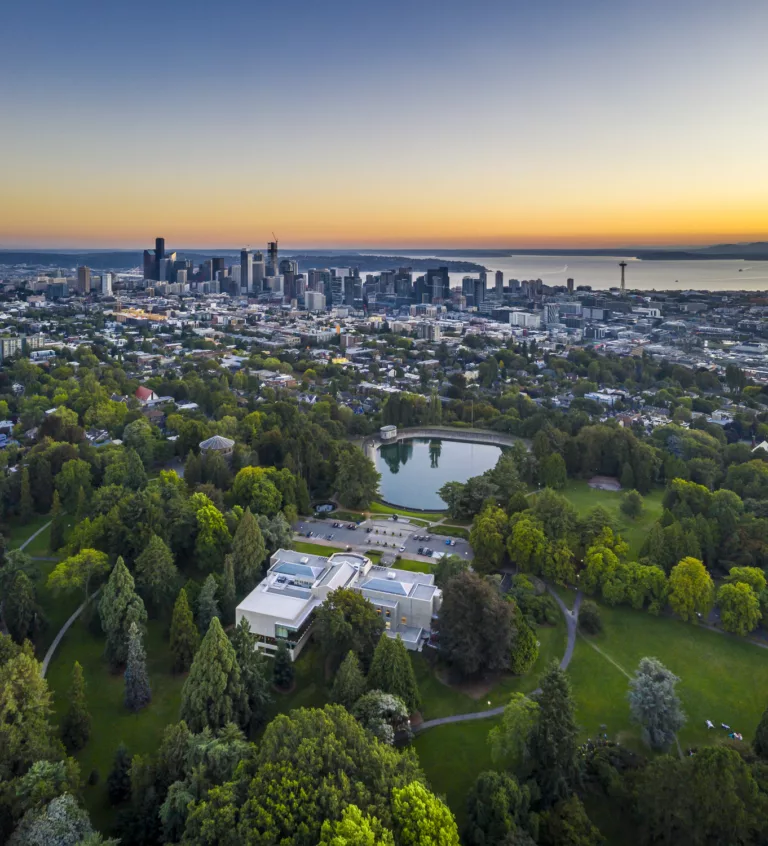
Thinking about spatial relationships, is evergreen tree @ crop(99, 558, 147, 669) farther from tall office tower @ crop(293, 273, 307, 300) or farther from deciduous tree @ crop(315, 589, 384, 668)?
tall office tower @ crop(293, 273, 307, 300)

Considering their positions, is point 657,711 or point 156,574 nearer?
point 657,711

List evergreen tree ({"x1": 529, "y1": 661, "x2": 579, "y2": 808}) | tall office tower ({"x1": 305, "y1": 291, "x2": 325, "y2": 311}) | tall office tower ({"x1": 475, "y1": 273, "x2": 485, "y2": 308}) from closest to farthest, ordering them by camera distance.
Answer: evergreen tree ({"x1": 529, "y1": 661, "x2": 579, "y2": 808}), tall office tower ({"x1": 305, "y1": 291, "x2": 325, "y2": 311}), tall office tower ({"x1": 475, "y1": 273, "x2": 485, "y2": 308})

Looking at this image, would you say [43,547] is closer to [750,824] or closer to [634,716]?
[634,716]

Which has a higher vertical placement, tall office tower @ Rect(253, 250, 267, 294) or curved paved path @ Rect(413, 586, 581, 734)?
tall office tower @ Rect(253, 250, 267, 294)

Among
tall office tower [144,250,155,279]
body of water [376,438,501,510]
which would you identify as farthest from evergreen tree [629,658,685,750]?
tall office tower [144,250,155,279]

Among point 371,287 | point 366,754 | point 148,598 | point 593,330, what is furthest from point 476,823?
point 371,287

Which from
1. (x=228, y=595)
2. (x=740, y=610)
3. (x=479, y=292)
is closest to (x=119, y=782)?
(x=228, y=595)

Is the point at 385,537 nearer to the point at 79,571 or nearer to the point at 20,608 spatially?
the point at 79,571
